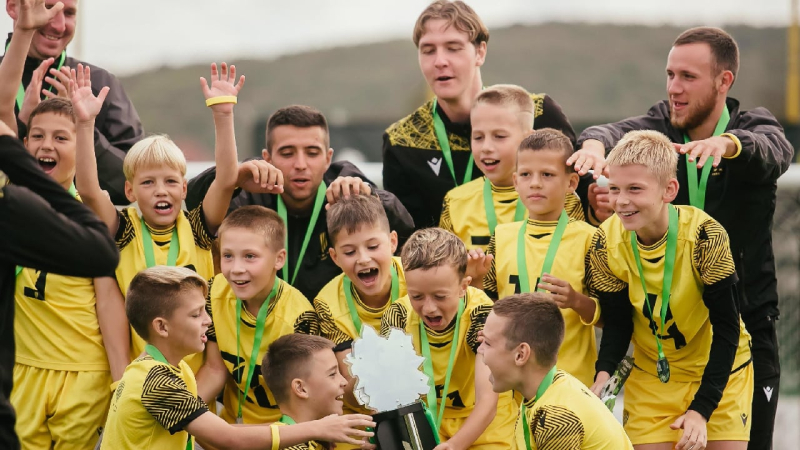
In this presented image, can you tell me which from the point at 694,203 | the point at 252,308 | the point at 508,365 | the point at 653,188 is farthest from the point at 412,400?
the point at 694,203

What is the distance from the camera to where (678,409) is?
527 centimetres

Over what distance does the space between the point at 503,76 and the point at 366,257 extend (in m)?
50.4

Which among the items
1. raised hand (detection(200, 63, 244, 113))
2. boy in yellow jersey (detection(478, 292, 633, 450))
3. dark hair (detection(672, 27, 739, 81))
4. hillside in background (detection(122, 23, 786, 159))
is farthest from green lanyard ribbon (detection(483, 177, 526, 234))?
hillside in background (detection(122, 23, 786, 159))

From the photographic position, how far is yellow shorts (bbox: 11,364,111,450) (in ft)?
16.7

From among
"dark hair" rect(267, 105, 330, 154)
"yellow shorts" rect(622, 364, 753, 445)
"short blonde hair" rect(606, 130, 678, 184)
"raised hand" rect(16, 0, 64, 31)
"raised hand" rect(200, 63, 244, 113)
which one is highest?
"raised hand" rect(16, 0, 64, 31)

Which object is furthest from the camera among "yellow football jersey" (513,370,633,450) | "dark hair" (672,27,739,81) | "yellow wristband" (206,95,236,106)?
"dark hair" (672,27,739,81)

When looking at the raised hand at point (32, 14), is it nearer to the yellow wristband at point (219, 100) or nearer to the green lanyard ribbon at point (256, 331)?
the yellow wristband at point (219, 100)

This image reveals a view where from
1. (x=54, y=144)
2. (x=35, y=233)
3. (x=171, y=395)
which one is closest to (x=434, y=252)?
(x=171, y=395)

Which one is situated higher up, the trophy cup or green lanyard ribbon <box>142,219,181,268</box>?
green lanyard ribbon <box>142,219,181,268</box>

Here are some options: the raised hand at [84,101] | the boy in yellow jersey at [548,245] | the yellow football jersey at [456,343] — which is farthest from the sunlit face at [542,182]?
the raised hand at [84,101]

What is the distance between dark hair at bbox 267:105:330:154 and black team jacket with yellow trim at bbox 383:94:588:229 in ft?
1.91

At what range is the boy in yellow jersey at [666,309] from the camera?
16.2ft

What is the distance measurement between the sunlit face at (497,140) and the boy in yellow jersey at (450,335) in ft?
2.09

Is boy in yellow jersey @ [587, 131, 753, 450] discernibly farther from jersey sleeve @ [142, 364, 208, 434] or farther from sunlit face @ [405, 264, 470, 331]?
jersey sleeve @ [142, 364, 208, 434]
